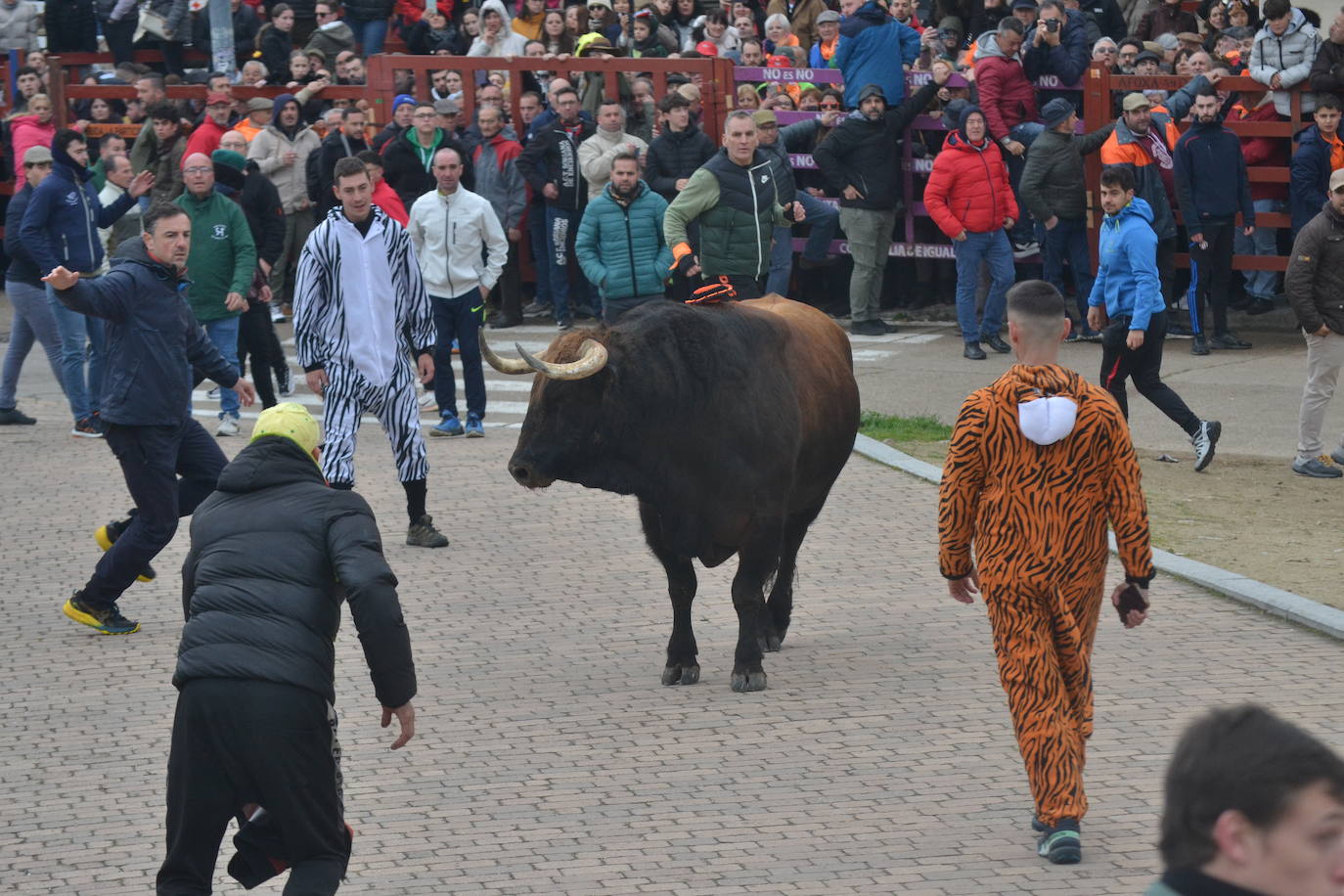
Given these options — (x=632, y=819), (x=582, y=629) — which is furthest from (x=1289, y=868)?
(x=582, y=629)

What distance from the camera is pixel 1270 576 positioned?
970 cm

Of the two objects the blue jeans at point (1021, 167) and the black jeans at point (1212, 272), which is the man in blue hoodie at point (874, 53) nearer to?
the blue jeans at point (1021, 167)

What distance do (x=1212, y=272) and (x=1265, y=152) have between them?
48.2 inches

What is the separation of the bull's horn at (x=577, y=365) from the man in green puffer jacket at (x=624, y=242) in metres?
5.74

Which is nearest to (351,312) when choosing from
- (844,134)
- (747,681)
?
(747,681)

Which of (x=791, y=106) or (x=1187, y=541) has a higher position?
(x=791, y=106)

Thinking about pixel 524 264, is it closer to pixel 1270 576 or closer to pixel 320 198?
pixel 320 198

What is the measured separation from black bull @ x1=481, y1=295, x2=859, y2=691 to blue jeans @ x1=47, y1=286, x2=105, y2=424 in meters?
7.09

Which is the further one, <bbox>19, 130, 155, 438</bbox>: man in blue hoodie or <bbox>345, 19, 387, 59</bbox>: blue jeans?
<bbox>345, 19, 387, 59</bbox>: blue jeans

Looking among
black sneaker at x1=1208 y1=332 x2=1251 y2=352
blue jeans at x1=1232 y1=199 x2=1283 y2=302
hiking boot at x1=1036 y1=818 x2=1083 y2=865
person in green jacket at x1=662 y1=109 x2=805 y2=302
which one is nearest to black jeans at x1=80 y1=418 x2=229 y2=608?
person in green jacket at x1=662 y1=109 x2=805 y2=302

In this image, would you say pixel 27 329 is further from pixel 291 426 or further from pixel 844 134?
pixel 291 426

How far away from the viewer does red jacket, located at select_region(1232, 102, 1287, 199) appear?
53.6 feet

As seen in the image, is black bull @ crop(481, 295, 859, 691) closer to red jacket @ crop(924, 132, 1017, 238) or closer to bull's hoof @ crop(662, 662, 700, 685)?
bull's hoof @ crop(662, 662, 700, 685)

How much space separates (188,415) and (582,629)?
2223 mm
